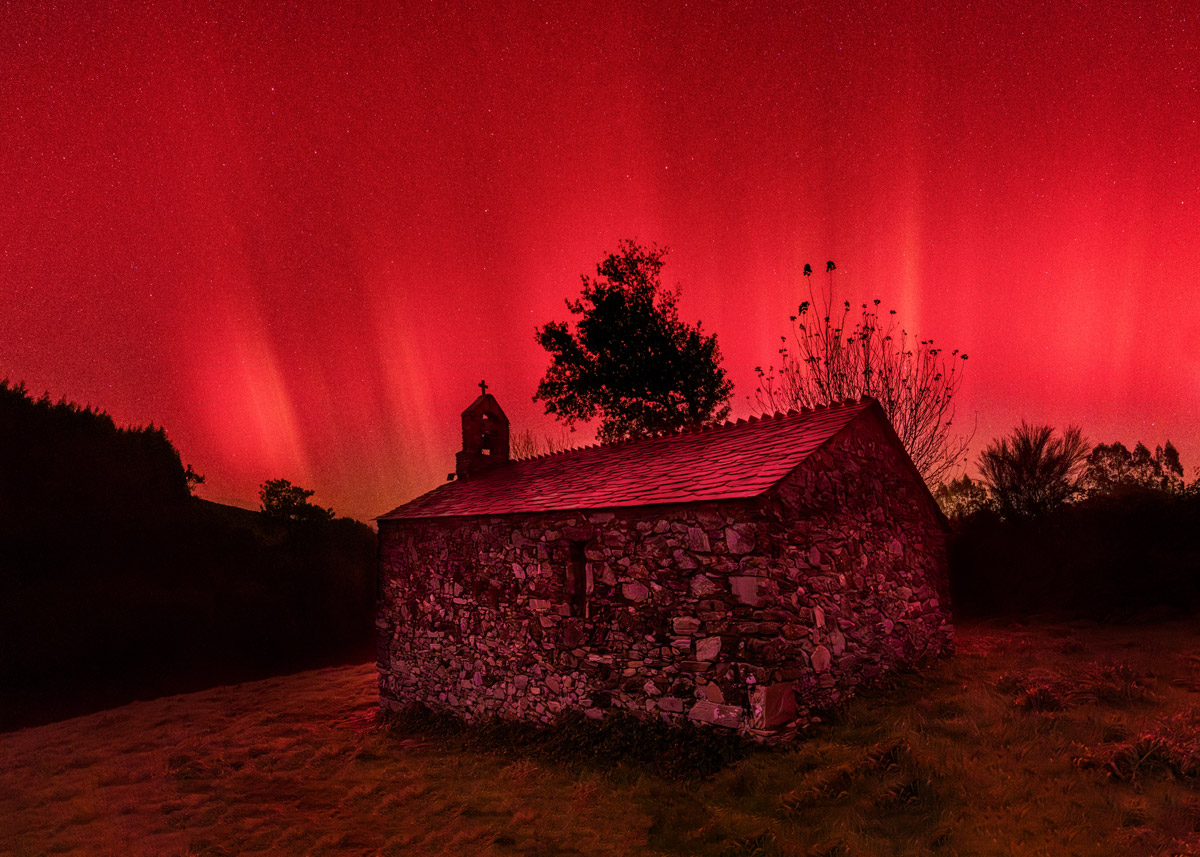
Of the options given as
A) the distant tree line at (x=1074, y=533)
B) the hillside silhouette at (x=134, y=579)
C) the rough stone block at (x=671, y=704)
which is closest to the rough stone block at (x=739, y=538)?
the rough stone block at (x=671, y=704)

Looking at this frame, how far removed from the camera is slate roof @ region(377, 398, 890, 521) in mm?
8445

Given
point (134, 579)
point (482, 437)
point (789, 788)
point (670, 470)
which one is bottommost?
point (789, 788)

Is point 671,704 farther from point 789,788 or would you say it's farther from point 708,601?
point 789,788

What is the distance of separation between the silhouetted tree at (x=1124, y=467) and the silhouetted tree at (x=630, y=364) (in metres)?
12.0

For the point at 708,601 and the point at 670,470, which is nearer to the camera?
the point at 708,601

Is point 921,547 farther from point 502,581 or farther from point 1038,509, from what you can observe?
point 1038,509

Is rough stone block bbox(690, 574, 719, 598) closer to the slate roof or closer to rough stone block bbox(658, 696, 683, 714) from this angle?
the slate roof

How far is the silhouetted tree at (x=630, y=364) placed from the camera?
2372 cm

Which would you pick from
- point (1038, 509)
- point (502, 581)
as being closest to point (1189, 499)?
point (1038, 509)

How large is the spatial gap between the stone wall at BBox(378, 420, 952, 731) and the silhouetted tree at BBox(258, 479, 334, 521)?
18.3 metres

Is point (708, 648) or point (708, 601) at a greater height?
point (708, 601)

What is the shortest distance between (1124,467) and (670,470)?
20645 mm

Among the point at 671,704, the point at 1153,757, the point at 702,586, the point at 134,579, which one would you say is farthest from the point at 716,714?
the point at 134,579

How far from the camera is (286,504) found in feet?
91.4
